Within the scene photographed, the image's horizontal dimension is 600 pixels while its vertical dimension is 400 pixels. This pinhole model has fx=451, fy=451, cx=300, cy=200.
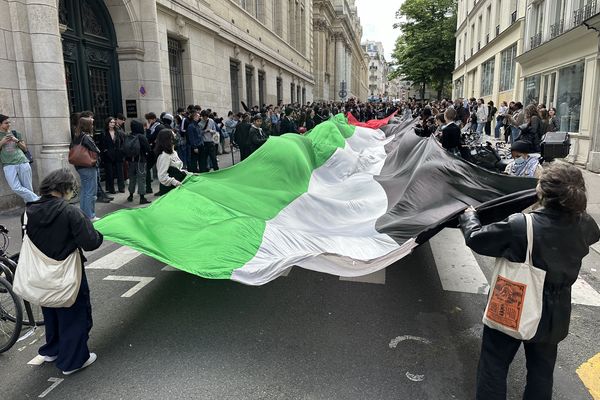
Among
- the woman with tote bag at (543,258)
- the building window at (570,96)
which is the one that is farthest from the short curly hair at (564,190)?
the building window at (570,96)

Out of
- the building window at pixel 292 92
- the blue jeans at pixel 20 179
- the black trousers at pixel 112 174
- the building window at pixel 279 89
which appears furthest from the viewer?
the building window at pixel 292 92

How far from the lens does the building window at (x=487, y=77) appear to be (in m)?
30.0

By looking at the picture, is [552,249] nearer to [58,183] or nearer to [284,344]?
[284,344]

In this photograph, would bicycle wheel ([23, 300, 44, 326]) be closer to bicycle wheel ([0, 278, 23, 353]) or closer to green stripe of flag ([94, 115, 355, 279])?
bicycle wheel ([0, 278, 23, 353])

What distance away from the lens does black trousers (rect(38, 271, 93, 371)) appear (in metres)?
3.63

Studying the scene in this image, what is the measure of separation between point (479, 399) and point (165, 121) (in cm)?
1115

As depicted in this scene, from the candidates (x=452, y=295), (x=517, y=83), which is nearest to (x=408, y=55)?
(x=517, y=83)

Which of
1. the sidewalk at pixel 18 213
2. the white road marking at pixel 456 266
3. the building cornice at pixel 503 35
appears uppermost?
the building cornice at pixel 503 35

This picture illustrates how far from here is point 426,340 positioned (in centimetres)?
416

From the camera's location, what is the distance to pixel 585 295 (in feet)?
17.6

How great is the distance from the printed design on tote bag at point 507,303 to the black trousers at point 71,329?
122 inches

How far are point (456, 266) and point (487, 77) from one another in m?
29.2

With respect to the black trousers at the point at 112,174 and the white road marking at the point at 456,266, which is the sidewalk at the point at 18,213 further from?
the white road marking at the point at 456,266

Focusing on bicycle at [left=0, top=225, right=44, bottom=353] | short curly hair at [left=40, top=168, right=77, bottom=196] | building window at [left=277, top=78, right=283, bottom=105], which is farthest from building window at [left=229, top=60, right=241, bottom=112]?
short curly hair at [left=40, top=168, right=77, bottom=196]
